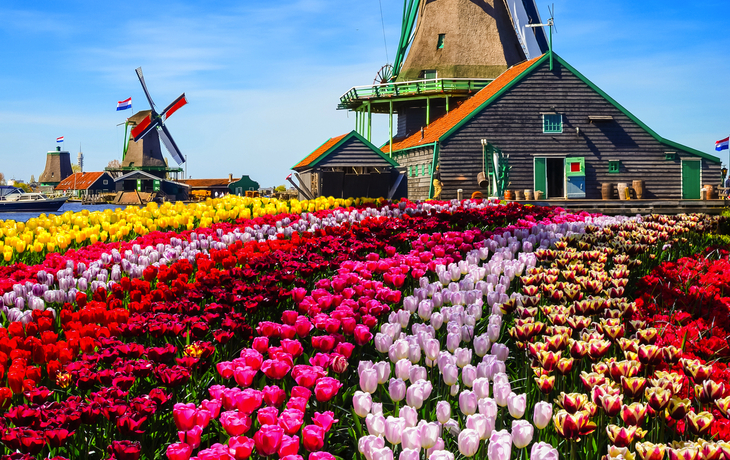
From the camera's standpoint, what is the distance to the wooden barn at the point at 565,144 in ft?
84.1

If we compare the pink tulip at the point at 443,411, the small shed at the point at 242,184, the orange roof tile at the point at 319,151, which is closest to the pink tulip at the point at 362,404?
the pink tulip at the point at 443,411

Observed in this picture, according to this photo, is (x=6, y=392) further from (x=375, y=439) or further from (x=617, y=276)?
(x=617, y=276)

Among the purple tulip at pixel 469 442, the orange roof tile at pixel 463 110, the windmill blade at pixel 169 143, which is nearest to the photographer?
the purple tulip at pixel 469 442

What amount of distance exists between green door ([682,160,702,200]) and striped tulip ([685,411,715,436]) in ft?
86.2

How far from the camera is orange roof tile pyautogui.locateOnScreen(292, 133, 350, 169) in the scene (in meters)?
20.9

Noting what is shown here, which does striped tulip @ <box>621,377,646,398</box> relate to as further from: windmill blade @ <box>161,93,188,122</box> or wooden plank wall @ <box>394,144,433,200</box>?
windmill blade @ <box>161,93,188,122</box>

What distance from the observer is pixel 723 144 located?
43.8 m

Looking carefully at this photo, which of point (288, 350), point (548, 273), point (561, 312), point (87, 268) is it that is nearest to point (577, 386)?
point (561, 312)

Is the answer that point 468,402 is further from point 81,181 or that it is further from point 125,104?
point 81,181

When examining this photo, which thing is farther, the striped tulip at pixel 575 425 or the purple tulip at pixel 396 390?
the purple tulip at pixel 396 390

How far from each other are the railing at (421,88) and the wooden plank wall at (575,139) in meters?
5.00

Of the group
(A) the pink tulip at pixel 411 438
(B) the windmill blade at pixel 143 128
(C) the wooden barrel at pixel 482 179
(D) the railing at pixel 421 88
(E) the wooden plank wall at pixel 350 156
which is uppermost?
(B) the windmill blade at pixel 143 128

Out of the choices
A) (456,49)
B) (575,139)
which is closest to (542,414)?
(575,139)

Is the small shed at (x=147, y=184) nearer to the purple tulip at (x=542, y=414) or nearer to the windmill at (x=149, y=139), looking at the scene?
the windmill at (x=149, y=139)
